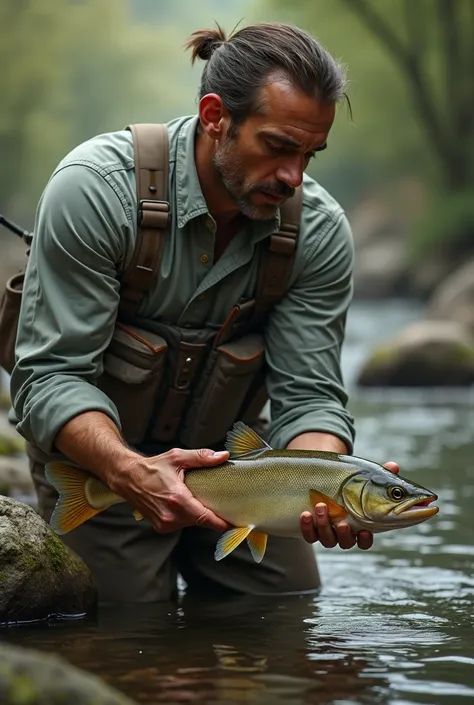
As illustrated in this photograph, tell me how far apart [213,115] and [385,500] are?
150cm

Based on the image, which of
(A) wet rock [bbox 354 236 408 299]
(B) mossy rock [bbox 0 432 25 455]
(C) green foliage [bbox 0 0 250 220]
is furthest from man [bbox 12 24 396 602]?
(A) wet rock [bbox 354 236 408 299]

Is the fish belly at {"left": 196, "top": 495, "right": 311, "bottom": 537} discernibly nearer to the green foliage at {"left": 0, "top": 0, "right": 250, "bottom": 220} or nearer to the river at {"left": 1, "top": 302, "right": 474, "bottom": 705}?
the river at {"left": 1, "top": 302, "right": 474, "bottom": 705}

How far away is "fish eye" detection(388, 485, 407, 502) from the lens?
4.07 meters

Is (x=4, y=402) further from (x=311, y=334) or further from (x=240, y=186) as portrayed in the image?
(x=240, y=186)

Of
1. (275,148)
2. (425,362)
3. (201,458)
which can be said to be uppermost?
(275,148)

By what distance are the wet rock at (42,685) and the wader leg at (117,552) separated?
2195 millimetres

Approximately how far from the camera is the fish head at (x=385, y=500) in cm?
407

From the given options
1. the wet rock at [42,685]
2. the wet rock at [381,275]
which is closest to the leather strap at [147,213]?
the wet rock at [42,685]

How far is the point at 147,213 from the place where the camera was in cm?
462

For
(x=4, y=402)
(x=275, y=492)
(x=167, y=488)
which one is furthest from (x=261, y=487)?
(x=4, y=402)

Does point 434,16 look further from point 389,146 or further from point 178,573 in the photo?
point 178,573

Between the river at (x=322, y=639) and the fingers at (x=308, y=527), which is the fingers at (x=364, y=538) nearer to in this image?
the fingers at (x=308, y=527)

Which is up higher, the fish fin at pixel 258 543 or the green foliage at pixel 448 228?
the green foliage at pixel 448 228

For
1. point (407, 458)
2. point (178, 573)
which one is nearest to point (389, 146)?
point (407, 458)
